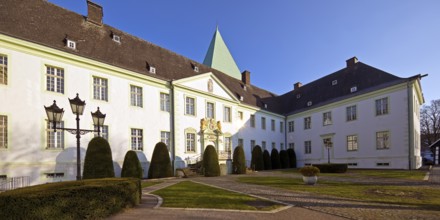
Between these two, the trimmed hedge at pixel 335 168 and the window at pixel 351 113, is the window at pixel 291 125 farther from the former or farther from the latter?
the trimmed hedge at pixel 335 168

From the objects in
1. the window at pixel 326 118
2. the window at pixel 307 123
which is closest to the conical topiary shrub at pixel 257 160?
the window at pixel 307 123

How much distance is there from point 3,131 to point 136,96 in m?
7.98

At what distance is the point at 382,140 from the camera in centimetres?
2352

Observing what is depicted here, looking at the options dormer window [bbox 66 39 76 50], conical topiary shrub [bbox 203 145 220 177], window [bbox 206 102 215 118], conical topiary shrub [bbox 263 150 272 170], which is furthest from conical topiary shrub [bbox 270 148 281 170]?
dormer window [bbox 66 39 76 50]

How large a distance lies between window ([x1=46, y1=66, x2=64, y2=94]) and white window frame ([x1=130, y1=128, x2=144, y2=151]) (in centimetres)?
537

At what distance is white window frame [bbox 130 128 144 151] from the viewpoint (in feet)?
60.7

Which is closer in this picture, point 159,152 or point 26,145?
point 26,145

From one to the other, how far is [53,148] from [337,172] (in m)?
19.8

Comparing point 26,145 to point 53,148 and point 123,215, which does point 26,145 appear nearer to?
point 53,148

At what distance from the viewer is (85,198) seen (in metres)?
6.15

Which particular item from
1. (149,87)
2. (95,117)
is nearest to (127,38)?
(149,87)

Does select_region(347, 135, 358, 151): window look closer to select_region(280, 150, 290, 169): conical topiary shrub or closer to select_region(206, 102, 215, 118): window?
select_region(280, 150, 290, 169): conical topiary shrub

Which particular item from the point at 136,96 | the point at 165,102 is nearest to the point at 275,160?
the point at 165,102

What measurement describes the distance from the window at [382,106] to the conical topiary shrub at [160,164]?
63.8ft
